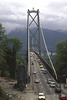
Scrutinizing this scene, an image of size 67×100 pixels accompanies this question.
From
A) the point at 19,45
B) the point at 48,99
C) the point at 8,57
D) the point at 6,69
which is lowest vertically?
the point at 48,99

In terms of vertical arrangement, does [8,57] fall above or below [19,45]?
below

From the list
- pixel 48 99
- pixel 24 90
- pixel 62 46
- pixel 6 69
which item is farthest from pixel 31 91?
pixel 62 46

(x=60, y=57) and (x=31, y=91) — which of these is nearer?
(x=31, y=91)

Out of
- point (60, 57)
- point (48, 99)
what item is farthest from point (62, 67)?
point (48, 99)

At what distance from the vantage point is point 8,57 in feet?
149

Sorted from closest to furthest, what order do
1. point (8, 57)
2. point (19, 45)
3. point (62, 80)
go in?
1. point (62, 80)
2. point (8, 57)
3. point (19, 45)

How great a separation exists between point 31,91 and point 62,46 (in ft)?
101

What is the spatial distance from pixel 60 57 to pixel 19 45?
16.4m

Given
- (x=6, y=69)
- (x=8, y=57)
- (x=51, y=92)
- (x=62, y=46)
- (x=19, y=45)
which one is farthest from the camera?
(x=19, y=45)

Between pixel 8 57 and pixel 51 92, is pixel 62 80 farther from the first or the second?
pixel 8 57

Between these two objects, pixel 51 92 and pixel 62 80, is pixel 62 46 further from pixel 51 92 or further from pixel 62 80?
pixel 51 92

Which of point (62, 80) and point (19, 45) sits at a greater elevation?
point (19, 45)

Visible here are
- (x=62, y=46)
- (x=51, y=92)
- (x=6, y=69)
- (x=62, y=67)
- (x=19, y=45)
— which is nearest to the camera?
(x=51, y=92)

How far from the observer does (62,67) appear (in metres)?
50.6
